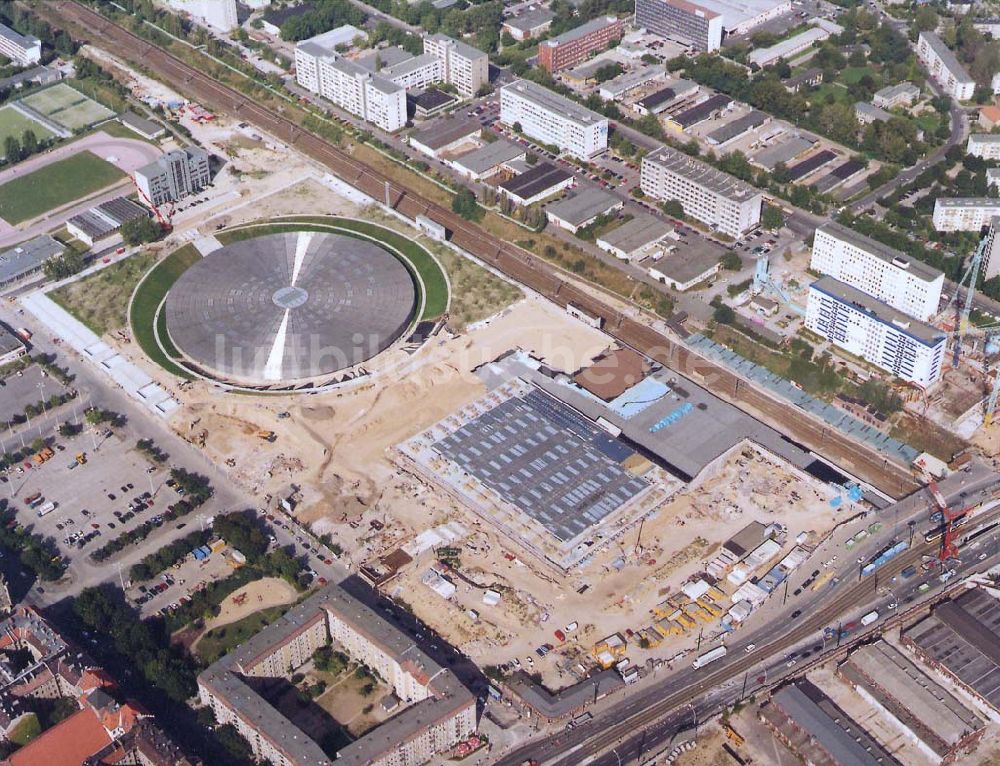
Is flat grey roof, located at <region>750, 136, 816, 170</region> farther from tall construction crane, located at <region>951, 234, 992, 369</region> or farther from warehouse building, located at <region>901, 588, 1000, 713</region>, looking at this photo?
warehouse building, located at <region>901, 588, 1000, 713</region>

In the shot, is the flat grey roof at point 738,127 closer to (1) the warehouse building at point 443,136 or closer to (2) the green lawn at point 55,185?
(1) the warehouse building at point 443,136

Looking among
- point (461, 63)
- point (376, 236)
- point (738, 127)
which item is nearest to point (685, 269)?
point (738, 127)

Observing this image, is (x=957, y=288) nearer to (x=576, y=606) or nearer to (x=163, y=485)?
(x=576, y=606)

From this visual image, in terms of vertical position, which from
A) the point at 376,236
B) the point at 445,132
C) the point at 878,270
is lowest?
the point at 376,236

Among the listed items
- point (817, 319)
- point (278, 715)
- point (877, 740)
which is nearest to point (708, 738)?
point (877, 740)

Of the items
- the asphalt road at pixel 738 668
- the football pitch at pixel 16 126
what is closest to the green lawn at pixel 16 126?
the football pitch at pixel 16 126

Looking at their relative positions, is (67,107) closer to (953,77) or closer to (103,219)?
(103,219)

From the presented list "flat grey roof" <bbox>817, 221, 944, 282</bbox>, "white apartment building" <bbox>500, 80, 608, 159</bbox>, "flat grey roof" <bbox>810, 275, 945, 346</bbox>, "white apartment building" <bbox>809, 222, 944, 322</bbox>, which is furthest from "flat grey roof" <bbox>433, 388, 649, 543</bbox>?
"white apartment building" <bbox>500, 80, 608, 159</bbox>
